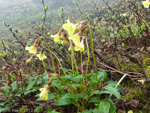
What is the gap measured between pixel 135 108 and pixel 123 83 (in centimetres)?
42

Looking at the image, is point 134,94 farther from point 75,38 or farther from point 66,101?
point 75,38

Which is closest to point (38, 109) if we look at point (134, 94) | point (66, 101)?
point (66, 101)

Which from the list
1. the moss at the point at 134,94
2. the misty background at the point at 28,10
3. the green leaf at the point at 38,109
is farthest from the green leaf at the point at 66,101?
the misty background at the point at 28,10

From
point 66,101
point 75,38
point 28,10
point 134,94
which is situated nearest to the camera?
point 75,38

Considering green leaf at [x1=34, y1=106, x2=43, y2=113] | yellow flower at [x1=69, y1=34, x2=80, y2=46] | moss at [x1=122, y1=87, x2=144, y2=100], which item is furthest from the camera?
green leaf at [x1=34, y1=106, x2=43, y2=113]

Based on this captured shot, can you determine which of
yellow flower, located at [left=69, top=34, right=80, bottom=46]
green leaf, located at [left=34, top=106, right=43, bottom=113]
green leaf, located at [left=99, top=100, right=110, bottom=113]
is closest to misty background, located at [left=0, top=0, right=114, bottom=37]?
green leaf, located at [left=34, top=106, right=43, bottom=113]

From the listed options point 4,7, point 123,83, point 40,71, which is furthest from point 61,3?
point 123,83

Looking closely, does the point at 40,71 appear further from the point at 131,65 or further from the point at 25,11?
the point at 25,11

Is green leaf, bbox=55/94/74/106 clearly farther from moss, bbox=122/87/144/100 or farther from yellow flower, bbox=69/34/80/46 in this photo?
moss, bbox=122/87/144/100

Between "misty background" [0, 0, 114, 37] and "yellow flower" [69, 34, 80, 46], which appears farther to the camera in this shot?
"misty background" [0, 0, 114, 37]

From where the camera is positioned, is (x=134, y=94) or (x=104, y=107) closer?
(x=104, y=107)

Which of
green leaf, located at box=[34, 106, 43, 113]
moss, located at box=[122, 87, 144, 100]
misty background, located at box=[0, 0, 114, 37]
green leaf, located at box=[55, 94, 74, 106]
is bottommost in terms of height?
green leaf, located at box=[34, 106, 43, 113]

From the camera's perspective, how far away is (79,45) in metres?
1.14

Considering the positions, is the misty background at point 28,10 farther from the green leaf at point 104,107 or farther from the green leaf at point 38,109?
the green leaf at point 104,107
